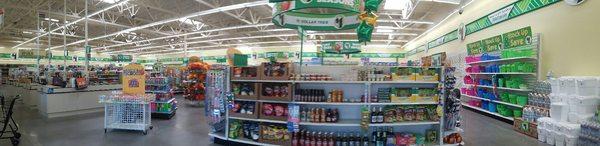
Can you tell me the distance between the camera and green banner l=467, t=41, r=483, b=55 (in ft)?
31.8

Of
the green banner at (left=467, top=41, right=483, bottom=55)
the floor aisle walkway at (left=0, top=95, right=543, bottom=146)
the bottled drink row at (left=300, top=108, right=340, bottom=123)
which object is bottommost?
the floor aisle walkway at (left=0, top=95, right=543, bottom=146)

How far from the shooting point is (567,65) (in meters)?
6.58

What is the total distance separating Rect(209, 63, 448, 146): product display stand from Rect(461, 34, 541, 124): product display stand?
4.00m

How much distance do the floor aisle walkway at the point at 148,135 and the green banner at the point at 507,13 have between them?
284cm

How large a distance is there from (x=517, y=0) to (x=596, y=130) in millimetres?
4523

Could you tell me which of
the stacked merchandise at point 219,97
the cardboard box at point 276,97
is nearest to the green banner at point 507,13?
the cardboard box at point 276,97

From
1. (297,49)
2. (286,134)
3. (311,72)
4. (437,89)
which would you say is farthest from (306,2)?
(297,49)

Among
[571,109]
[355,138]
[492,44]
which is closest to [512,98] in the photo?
[492,44]

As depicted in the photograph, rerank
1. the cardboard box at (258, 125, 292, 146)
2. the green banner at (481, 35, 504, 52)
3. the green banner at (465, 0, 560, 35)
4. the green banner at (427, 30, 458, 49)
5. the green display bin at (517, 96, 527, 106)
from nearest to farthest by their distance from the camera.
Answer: the cardboard box at (258, 125, 292, 146), the green display bin at (517, 96, 527, 106), the green banner at (465, 0, 560, 35), the green banner at (481, 35, 504, 52), the green banner at (427, 30, 458, 49)

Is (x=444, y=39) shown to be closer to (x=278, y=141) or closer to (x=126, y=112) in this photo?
(x=278, y=141)

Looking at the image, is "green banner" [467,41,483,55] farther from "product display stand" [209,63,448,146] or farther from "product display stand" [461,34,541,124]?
"product display stand" [209,63,448,146]

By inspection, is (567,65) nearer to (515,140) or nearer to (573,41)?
(573,41)

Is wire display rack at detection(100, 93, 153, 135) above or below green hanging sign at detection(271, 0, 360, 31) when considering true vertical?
below

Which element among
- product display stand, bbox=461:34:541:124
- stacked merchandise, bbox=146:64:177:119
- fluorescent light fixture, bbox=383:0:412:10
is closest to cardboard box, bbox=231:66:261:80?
stacked merchandise, bbox=146:64:177:119
